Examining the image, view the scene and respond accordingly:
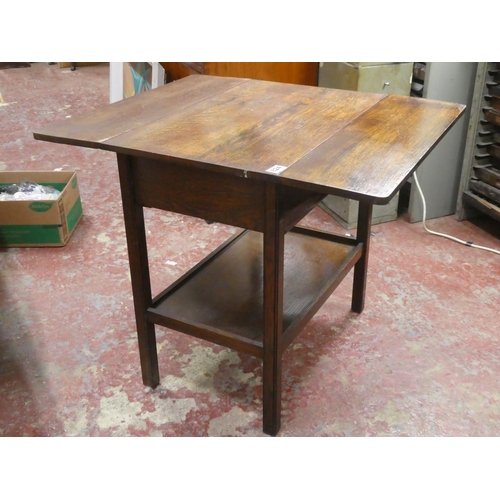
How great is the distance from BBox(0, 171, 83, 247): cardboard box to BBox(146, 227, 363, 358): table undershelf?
3.32 feet

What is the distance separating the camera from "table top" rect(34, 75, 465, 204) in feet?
4.07

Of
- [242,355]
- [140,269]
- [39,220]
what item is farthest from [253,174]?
[39,220]

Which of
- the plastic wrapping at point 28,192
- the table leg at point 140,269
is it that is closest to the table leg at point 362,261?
the table leg at point 140,269

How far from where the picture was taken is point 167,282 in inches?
95.4

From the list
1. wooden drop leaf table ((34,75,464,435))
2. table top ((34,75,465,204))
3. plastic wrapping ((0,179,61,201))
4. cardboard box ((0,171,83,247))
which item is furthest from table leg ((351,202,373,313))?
plastic wrapping ((0,179,61,201))

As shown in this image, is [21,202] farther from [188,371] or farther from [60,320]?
[188,371]

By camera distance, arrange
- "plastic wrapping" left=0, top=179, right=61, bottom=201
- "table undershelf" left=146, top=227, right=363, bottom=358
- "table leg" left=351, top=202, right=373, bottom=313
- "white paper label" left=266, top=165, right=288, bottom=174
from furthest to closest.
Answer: "plastic wrapping" left=0, top=179, right=61, bottom=201 → "table leg" left=351, top=202, right=373, bottom=313 → "table undershelf" left=146, top=227, right=363, bottom=358 → "white paper label" left=266, top=165, right=288, bottom=174

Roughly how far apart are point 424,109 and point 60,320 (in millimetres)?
1538

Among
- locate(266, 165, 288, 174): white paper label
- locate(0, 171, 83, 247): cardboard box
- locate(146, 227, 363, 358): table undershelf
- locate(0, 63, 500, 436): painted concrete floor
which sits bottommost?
locate(0, 63, 500, 436): painted concrete floor

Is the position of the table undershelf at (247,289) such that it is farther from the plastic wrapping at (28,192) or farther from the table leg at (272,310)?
the plastic wrapping at (28,192)

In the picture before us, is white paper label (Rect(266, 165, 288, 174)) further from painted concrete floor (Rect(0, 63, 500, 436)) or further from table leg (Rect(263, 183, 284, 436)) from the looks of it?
painted concrete floor (Rect(0, 63, 500, 436))
